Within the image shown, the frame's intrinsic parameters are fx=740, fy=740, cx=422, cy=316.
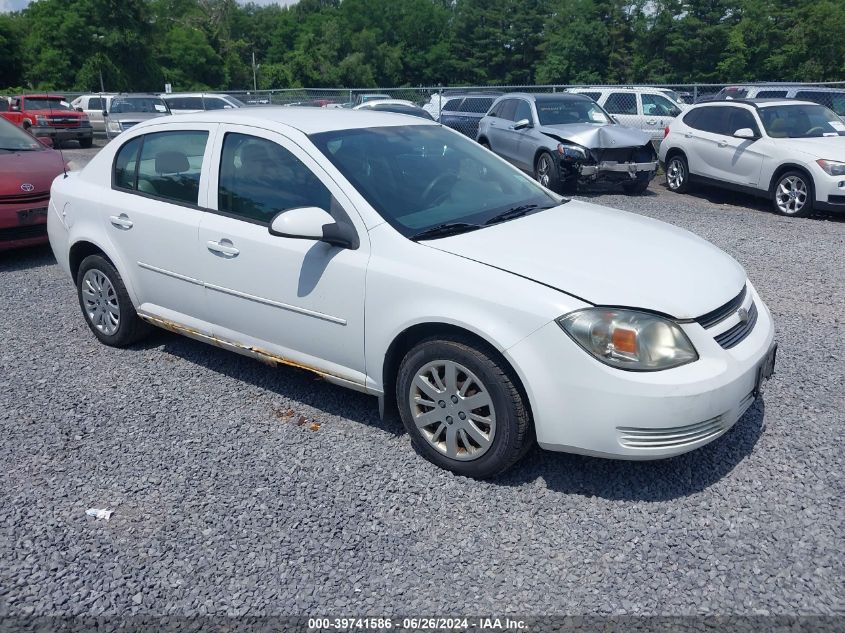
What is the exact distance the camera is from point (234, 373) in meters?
5.02

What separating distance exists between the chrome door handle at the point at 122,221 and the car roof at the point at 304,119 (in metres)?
0.69

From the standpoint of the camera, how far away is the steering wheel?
4.11m

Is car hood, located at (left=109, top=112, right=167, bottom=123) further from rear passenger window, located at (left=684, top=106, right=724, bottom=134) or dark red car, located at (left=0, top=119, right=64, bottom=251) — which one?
rear passenger window, located at (left=684, top=106, right=724, bottom=134)

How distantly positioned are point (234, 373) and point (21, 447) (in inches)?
53.9

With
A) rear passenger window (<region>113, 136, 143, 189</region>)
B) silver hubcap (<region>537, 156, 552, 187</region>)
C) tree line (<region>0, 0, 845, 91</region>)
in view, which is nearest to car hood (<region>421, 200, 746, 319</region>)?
rear passenger window (<region>113, 136, 143, 189</region>)

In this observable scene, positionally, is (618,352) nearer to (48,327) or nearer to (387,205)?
(387,205)

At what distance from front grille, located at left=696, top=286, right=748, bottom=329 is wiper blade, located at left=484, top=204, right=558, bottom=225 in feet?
3.97

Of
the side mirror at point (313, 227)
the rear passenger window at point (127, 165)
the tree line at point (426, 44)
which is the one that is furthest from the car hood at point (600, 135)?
the tree line at point (426, 44)

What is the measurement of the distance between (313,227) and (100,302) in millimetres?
2489

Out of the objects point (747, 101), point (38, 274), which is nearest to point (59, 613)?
point (38, 274)

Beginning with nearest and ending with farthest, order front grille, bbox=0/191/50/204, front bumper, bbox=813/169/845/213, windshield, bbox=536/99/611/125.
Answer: front grille, bbox=0/191/50/204 → front bumper, bbox=813/169/845/213 → windshield, bbox=536/99/611/125

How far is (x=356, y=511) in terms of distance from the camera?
3.43 meters

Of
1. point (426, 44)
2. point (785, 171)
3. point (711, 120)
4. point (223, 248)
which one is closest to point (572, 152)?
point (711, 120)

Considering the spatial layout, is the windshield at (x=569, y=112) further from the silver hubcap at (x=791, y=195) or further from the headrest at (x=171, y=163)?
the headrest at (x=171, y=163)
